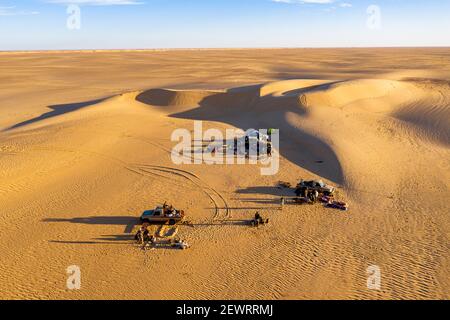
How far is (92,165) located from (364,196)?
668 inches

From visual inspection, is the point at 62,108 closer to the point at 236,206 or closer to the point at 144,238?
the point at 236,206

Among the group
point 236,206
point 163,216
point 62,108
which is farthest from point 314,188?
point 62,108

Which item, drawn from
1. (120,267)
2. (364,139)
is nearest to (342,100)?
(364,139)

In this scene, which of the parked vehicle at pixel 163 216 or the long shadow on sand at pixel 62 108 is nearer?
the parked vehicle at pixel 163 216

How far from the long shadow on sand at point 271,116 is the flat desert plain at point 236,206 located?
0.20 m

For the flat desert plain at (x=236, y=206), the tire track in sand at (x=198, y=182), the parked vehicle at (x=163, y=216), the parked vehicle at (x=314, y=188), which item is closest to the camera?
the flat desert plain at (x=236, y=206)

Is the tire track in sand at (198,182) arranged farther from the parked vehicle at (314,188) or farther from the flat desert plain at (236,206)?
the parked vehicle at (314,188)

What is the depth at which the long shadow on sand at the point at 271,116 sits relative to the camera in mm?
25156

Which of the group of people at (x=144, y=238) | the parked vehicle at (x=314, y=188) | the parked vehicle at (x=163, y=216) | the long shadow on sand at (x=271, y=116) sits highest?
the long shadow on sand at (x=271, y=116)

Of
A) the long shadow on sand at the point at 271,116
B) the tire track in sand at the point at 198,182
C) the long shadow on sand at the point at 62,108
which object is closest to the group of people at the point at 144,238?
the tire track in sand at the point at 198,182

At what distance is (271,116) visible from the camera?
35.9 metres

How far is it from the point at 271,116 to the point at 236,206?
1835 cm

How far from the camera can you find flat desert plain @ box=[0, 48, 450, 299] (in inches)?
537
